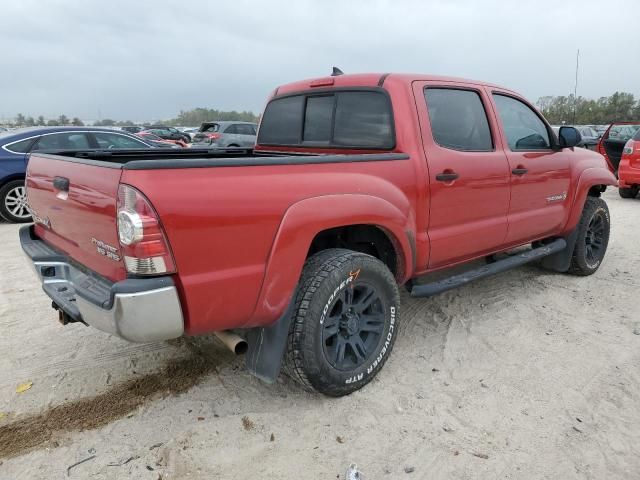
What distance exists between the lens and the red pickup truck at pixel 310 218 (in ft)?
6.92

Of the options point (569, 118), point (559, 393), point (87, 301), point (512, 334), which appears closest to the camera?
point (87, 301)

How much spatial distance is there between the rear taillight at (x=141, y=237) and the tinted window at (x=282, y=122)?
207 cm

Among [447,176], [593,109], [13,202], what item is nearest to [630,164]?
[447,176]

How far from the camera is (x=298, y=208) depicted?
2443 millimetres

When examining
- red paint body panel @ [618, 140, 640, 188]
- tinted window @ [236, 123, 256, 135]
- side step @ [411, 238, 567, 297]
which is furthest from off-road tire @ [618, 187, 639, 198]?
tinted window @ [236, 123, 256, 135]

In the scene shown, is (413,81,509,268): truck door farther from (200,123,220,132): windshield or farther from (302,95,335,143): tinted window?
(200,123,220,132): windshield

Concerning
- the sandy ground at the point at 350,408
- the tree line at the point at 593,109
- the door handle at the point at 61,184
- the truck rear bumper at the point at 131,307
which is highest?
the tree line at the point at 593,109

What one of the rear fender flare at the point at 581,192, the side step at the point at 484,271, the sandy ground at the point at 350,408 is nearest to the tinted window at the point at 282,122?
the side step at the point at 484,271

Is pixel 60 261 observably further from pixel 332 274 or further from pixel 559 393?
pixel 559 393

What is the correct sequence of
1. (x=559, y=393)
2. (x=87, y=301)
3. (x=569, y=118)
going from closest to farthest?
1. (x=87, y=301)
2. (x=559, y=393)
3. (x=569, y=118)

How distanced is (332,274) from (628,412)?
5.82 feet

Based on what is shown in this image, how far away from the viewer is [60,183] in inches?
100

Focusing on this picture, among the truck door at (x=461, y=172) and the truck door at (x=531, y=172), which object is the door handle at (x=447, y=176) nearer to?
the truck door at (x=461, y=172)

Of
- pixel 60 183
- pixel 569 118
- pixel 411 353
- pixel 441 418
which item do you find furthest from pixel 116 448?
pixel 569 118
